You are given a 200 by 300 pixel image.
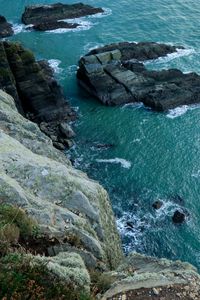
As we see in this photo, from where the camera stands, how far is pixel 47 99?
60.9 metres

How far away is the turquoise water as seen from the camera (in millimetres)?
43844

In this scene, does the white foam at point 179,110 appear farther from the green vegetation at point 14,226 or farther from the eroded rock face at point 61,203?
the green vegetation at point 14,226

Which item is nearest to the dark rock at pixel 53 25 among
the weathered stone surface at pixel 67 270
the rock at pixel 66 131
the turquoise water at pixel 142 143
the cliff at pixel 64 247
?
the turquoise water at pixel 142 143

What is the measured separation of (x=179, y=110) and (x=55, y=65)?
2295 cm

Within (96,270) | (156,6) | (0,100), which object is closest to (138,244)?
A: (0,100)

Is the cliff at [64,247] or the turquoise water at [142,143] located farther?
the turquoise water at [142,143]

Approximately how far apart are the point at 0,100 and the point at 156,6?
205 feet

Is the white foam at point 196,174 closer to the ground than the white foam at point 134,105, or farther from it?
closer to the ground

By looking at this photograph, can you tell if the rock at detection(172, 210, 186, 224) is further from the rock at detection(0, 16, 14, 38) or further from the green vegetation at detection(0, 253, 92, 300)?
the rock at detection(0, 16, 14, 38)

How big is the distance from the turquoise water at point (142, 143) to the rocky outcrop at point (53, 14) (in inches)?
110

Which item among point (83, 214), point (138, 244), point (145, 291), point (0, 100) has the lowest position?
point (138, 244)

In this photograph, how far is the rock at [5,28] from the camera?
8643 centimetres

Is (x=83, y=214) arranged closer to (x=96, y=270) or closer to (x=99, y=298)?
(x=96, y=270)

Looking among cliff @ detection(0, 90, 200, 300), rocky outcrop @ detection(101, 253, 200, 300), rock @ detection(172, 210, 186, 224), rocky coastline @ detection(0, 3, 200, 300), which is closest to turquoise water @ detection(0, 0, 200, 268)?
rock @ detection(172, 210, 186, 224)
